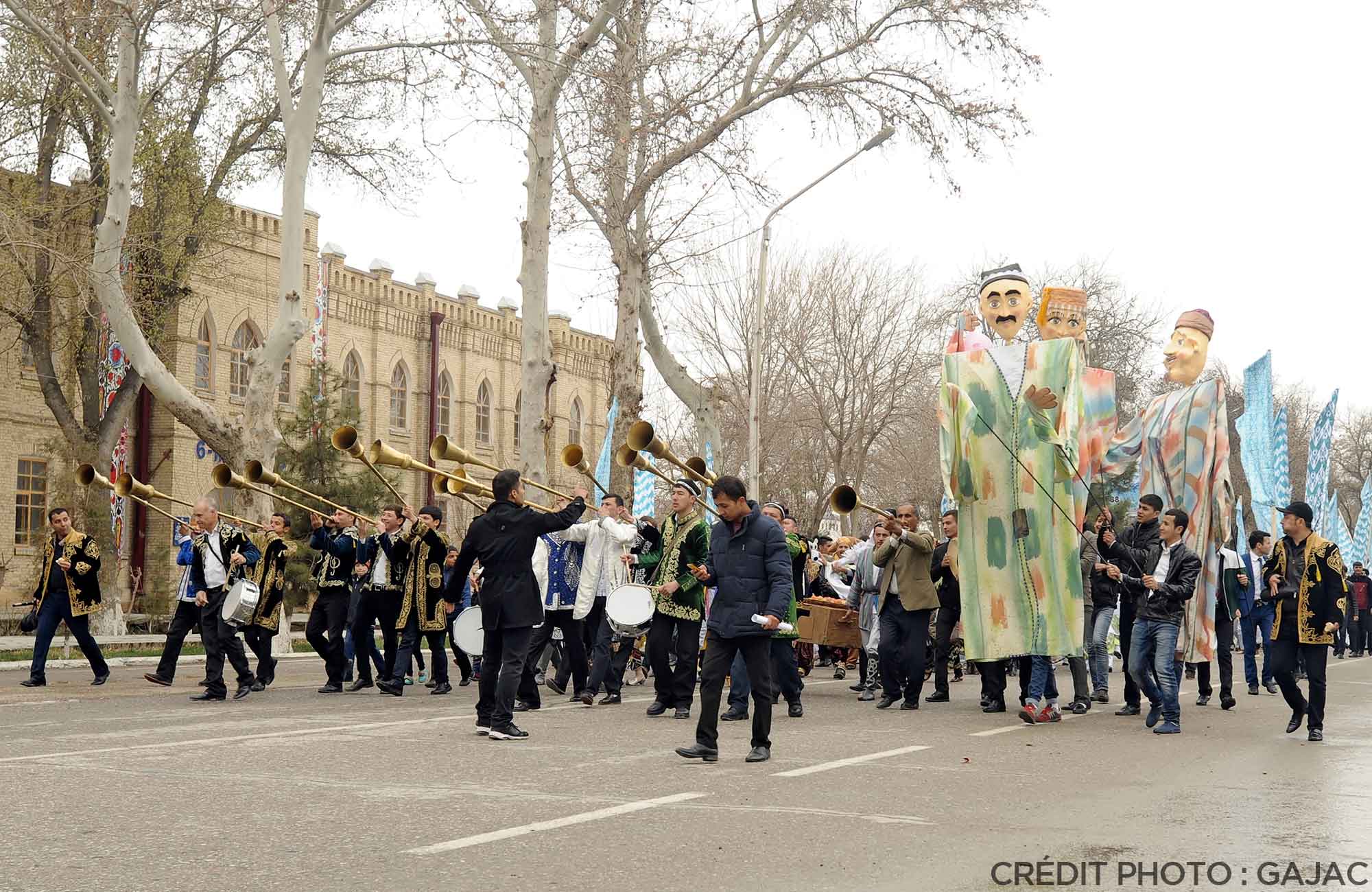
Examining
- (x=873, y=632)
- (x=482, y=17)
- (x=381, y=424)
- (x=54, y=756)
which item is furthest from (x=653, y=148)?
(x=381, y=424)

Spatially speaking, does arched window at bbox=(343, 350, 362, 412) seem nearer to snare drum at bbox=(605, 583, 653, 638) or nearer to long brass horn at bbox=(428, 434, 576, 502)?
long brass horn at bbox=(428, 434, 576, 502)

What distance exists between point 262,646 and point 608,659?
359 cm

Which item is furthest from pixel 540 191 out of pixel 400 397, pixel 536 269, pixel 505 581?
pixel 400 397

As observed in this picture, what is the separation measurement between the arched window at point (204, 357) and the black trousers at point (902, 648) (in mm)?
29145

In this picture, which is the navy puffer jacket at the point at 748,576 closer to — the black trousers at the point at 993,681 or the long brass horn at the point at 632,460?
the long brass horn at the point at 632,460

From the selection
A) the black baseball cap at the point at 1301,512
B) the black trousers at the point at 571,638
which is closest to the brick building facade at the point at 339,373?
the black trousers at the point at 571,638

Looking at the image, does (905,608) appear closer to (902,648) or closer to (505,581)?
(902,648)

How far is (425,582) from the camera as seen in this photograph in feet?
51.1

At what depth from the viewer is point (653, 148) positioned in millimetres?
26344

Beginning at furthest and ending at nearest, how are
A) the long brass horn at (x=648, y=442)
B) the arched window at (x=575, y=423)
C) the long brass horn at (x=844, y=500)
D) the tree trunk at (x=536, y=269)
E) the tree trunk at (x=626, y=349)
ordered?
the arched window at (x=575, y=423), the tree trunk at (x=626, y=349), the tree trunk at (x=536, y=269), the long brass horn at (x=844, y=500), the long brass horn at (x=648, y=442)

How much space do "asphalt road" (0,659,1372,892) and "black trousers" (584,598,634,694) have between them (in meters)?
1.59

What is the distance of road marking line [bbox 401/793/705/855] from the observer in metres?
6.51

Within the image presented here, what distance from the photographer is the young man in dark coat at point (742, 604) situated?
32.5 feet

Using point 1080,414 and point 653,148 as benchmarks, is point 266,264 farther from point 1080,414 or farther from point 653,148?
point 1080,414
